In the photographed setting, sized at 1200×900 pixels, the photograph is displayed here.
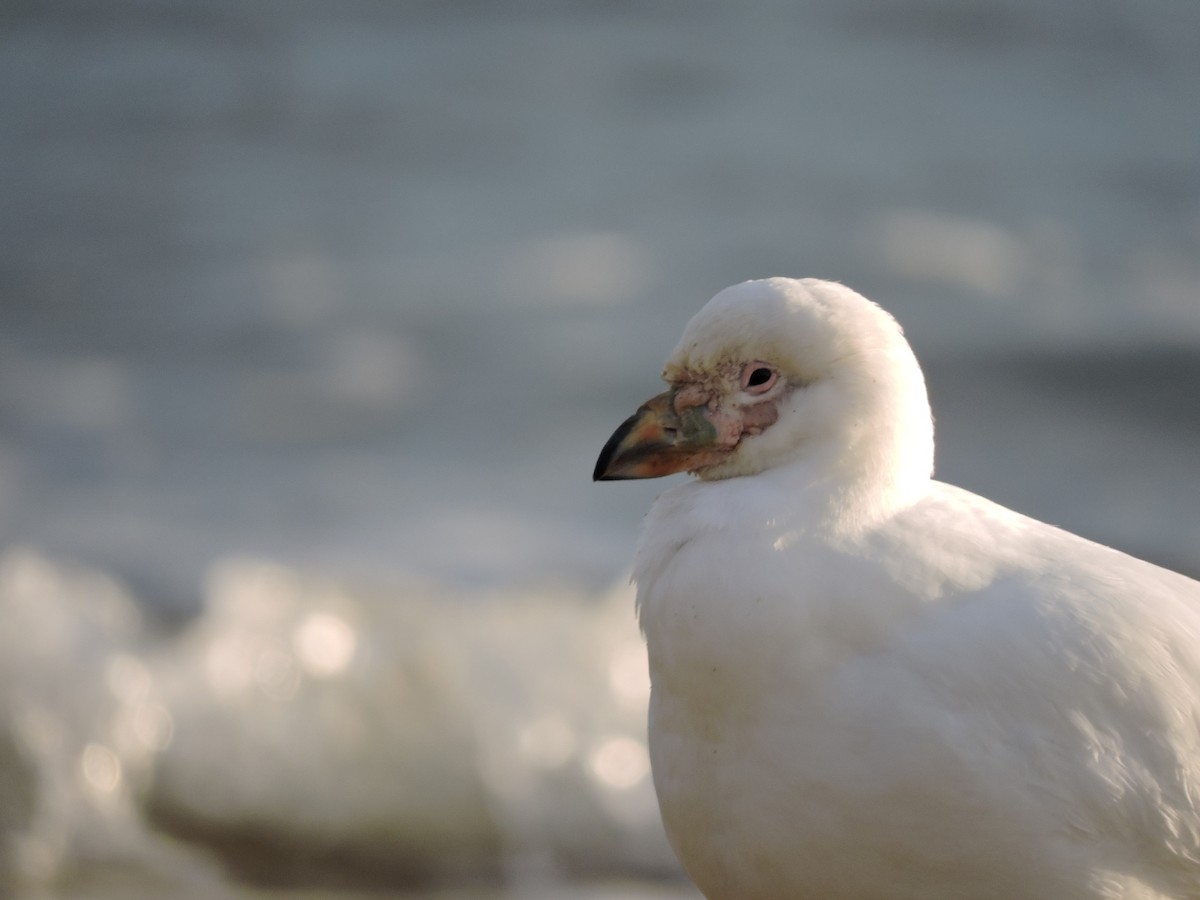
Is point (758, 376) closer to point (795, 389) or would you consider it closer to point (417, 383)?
point (795, 389)

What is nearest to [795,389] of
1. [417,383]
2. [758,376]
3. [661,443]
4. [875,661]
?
[758,376]

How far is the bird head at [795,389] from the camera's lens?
3590 mm

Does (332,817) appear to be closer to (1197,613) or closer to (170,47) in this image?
(1197,613)

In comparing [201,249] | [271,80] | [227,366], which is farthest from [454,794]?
[271,80]

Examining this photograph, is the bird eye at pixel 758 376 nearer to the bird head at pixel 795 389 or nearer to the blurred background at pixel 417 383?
the bird head at pixel 795 389

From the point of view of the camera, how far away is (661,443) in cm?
380

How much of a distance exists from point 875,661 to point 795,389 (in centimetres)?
64

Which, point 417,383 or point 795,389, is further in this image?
point 417,383

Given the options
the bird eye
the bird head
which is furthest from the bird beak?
the bird eye

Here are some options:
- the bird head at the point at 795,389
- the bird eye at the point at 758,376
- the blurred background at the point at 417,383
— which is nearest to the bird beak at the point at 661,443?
the bird head at the point at 795,389

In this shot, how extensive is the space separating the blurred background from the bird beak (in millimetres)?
3317

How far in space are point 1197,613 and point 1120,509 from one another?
6.19 meters

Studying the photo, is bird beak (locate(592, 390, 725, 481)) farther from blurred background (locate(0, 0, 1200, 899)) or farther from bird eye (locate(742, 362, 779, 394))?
blurred background (locate(0, 0, 1200, 899))

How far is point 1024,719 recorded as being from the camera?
341 centimetres
